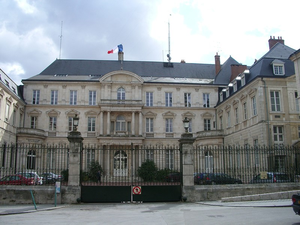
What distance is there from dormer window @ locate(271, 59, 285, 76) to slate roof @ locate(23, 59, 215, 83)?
632 inches

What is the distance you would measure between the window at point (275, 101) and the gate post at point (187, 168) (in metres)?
15.0

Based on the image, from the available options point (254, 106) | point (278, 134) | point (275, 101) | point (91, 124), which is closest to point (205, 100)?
point (254, 106)

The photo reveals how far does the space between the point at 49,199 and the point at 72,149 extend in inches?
106

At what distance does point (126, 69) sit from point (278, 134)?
970 inches

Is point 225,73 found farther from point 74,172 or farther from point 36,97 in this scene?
point 74,172

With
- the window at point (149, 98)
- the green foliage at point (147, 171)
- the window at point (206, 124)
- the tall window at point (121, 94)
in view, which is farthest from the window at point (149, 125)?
the green foliage at point (147, 171)

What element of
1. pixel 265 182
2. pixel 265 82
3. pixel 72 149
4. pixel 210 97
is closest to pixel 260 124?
pixel 265 82

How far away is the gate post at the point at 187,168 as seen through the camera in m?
16.5

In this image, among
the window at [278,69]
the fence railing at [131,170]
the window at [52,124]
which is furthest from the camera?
the window at [52,124]

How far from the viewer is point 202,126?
42.2 metres

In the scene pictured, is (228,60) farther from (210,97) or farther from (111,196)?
(111,196)

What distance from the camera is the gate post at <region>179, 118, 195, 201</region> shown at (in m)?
16.5

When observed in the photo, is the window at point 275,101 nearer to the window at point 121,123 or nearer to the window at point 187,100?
the window at point 187,100

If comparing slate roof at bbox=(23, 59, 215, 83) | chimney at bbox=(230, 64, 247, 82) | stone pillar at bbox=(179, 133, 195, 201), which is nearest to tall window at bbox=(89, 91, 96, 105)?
slate roof at bbox=(23, 59, 215, 83)
